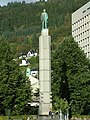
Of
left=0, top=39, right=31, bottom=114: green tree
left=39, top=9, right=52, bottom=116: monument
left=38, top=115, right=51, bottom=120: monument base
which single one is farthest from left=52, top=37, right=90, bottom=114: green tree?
left=38, top=115, right=51, bottom=120: monument base

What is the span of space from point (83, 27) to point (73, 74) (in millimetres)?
67937

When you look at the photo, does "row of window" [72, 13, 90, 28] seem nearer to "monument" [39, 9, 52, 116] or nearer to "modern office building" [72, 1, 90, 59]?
"modern office building" [72, 1, 90, 59]

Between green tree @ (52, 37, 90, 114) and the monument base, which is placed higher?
green tree @ (52, 37, 90, 114)

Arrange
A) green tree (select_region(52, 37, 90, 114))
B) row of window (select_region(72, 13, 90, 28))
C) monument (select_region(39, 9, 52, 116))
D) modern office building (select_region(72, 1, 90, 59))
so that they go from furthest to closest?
row of window (select_region(72, 13, 90, 28)) < modern office building (select_region(72, 1, 90, 59)) < green tree (select_region(52, 37, 90, 114)) < monument (select_region(39, 9, 52, 116))

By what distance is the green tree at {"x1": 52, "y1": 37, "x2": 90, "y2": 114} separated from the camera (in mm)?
54344

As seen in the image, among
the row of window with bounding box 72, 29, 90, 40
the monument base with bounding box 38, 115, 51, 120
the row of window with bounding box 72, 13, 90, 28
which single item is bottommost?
the monument base with bounding box 38, 115, 51, 120

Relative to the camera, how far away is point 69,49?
5844cm

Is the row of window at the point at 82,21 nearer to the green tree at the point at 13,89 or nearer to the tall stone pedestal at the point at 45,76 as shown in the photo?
the green tree at the point at 13,89

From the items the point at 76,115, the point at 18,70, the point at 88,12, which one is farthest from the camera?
the point at 88,12

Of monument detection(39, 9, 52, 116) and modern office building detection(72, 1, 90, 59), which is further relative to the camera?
modern office building detection(72, 1, 90, 59)

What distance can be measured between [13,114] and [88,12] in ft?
237

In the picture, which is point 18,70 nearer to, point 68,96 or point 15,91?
point 15,91

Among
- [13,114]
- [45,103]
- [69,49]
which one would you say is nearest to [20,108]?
[13,114]

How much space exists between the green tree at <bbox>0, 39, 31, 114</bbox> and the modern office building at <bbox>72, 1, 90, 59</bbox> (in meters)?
61.6
